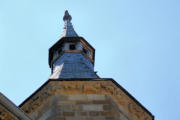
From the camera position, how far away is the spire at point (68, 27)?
21844 mm

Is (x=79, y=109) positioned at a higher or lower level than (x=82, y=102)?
lower

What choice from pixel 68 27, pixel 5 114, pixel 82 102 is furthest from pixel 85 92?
pixel 68 27

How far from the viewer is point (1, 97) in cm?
771

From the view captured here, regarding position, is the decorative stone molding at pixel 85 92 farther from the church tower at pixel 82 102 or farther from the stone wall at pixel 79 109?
the stone wall at pixel 79 109

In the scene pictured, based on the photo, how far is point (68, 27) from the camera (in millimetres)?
24484

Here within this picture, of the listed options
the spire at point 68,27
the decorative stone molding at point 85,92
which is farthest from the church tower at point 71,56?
the decorative stone molding at point 85,92

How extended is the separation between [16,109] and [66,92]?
371 centimetres

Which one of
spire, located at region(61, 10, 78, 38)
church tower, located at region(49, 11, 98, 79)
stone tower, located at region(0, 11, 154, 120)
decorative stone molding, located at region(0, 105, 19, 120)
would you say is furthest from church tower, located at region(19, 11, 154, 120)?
spire, located at region(61, 10, 78, 38)

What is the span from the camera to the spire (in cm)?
2184

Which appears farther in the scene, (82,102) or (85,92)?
(85,92)

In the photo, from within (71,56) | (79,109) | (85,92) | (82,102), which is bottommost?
(79,109)

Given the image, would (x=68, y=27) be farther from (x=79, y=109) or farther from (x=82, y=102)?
(x=79, y=109)

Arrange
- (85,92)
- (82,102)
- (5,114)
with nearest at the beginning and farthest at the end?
1. (5,114)
2. (82,102)
3. (85,92)

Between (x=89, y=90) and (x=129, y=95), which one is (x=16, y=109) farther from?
(x=129, y=95)
